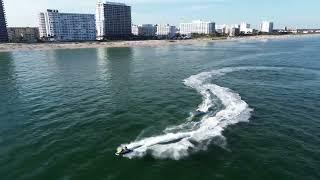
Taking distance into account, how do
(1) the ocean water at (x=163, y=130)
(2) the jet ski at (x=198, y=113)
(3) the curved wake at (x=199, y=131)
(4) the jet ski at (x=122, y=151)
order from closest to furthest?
(1) the ocean water at (x=163, y=130) < (4) the jet ski at (x=122, y=151) < (3) the curved wake at (x=199, y=131) < (2) the jet ski at (x=198, y=113)

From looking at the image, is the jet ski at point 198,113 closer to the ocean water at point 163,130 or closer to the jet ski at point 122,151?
the ocean water at point 163,130

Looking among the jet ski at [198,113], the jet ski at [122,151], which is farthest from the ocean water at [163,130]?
the jet ski at [122,151]

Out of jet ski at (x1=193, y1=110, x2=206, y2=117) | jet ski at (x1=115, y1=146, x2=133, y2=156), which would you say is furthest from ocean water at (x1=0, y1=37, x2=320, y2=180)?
jet ski at (x1=115, y1=146, x2=133, y2=156)

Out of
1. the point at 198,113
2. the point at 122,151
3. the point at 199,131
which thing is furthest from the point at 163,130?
the point at 198,113

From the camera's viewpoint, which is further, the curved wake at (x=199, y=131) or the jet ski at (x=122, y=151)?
the curved wake at (x=199, y=131)

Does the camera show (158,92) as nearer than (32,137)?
No

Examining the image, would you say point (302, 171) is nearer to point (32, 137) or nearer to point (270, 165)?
point (270, 165)

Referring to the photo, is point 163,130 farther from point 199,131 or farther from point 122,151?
point 122,151

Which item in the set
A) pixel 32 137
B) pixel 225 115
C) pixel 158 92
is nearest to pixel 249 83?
pixel 158 92
